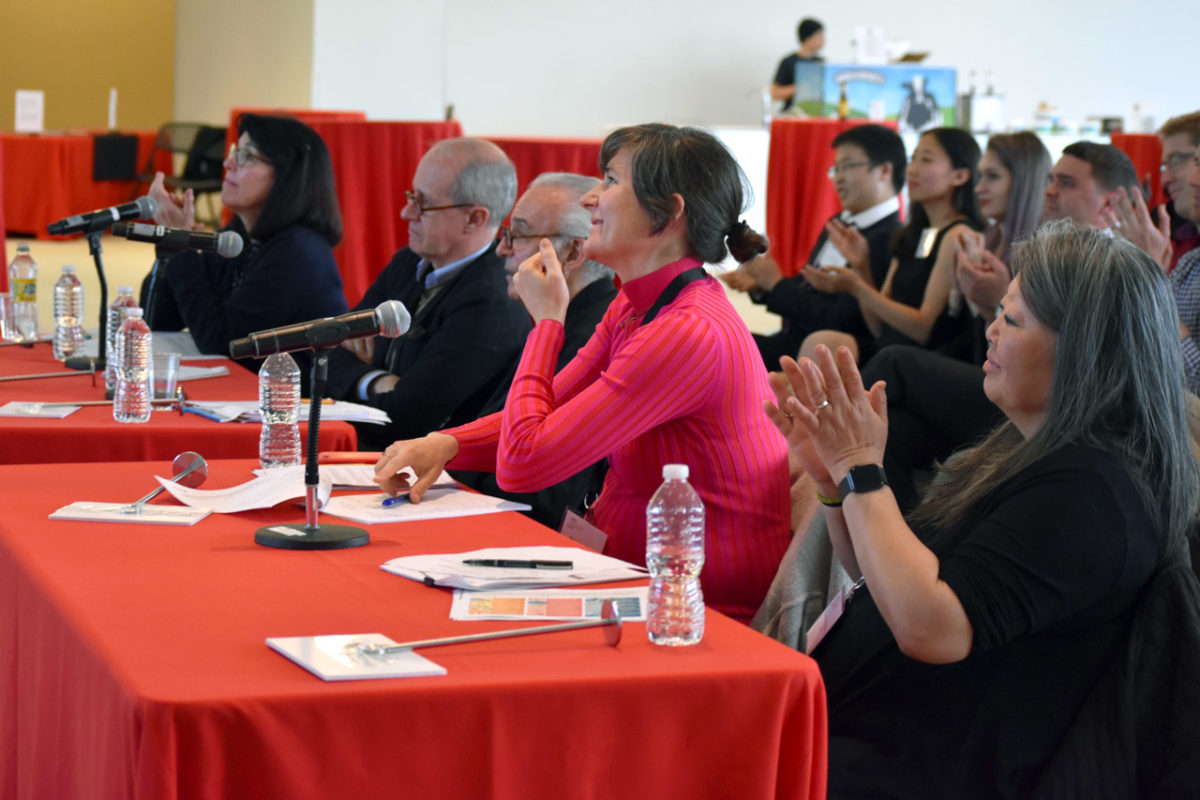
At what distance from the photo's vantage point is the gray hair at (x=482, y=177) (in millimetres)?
3289

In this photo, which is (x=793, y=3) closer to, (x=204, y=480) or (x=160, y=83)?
(x=160, y=83)

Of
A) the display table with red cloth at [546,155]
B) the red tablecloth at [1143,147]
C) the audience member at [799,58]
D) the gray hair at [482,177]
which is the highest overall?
the audience member at [799,58]

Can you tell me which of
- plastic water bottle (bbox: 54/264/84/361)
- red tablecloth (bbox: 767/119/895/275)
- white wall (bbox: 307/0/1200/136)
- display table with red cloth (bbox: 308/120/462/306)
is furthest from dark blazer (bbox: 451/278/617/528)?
white wall (bbox: 307/0/1200/136)

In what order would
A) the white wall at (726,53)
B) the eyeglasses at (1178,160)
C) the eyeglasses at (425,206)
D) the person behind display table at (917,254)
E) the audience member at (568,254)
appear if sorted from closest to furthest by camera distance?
the audience member at (568,254), the eyeglasses at (425,206), the eyeglasses at (1178,160), the person behind display table at (917,254), the white wall at (726,53)

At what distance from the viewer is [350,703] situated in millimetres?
1156

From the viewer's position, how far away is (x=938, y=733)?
62.2 inches

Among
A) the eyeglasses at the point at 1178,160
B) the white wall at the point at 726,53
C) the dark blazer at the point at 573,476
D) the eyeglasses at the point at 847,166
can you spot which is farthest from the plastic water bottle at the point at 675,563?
the white wall at the point at 726,53

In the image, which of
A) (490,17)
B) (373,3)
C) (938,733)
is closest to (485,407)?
(938,733)

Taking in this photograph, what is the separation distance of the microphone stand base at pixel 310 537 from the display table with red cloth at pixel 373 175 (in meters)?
4.69

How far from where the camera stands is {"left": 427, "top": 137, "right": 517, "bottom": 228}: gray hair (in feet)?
10.8

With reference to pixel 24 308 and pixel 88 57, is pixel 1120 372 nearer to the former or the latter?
pixel 24 308

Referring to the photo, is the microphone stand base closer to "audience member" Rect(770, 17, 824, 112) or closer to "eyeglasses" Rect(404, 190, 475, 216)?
"eyeglasses" Rect(404, 190, 475, 216)

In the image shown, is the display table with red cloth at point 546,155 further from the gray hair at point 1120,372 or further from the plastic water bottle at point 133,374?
the gray hair at point 1120,372

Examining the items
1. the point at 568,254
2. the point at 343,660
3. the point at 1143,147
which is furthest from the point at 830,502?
the point at 1143,147
